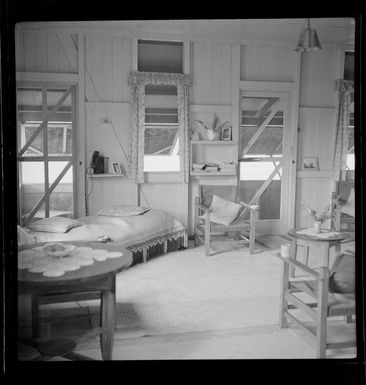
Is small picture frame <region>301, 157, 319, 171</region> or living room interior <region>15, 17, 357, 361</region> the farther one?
small picture frame <region>301, 157, 319, 171</region>

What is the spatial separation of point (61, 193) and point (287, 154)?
1454mm

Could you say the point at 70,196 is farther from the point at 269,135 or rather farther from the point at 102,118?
the point at 269,135

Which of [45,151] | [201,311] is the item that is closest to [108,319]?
[201,311]

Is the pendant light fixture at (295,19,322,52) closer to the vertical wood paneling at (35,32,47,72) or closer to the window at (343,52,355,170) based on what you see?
the window at (343,52,355,170)

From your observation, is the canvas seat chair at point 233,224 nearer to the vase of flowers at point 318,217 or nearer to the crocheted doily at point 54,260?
the vase of flowers at point 318,217

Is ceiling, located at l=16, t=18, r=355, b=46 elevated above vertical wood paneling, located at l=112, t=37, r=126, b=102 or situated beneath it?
elevated above

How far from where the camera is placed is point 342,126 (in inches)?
105

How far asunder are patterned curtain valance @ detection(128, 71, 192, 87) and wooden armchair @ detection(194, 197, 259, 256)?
852 mm

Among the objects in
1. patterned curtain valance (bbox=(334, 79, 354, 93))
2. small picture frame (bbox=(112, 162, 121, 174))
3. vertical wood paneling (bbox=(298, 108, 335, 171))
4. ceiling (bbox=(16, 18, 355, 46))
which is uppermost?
ceiling (bbox=(16, 18, 355, 46))

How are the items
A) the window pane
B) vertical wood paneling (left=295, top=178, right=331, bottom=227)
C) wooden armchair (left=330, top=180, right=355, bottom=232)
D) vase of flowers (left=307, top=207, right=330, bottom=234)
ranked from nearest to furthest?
wooden armchair (left=330, top=180, right=355, bottom=232) → the window pane → vertical wood paneling (left=295, top=178, right=331, bottom=227) → vase of flowers (left=307, top=207, right=330, bottom=234)

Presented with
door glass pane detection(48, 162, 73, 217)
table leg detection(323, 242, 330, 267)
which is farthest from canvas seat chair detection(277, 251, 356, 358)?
door glass pane detection(48, 162, 73, 217)

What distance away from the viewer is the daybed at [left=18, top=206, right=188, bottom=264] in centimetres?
251
